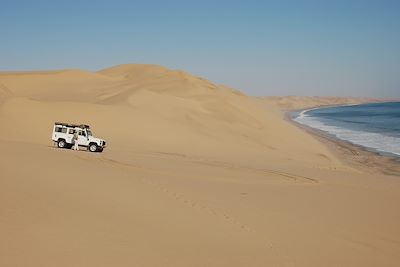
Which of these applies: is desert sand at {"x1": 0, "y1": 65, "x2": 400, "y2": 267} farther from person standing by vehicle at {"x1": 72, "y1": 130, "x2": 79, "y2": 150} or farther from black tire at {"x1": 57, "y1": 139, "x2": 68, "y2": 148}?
black tire at {"x1": 57, "y1": 139, "x2": 68, "y2": 148}

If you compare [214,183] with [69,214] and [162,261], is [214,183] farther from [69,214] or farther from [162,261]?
[162,261]

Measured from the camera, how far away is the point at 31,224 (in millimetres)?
7512

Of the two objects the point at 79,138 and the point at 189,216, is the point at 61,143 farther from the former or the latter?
the point at 189,216

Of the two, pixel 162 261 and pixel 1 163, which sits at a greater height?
pixel 1 163

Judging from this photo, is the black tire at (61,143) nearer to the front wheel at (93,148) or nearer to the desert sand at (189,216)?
the front wheel at (93,148)

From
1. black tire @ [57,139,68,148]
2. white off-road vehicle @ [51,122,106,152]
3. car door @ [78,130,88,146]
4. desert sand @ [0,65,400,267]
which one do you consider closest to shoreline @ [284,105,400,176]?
desert sand @ [0,65,400,267]

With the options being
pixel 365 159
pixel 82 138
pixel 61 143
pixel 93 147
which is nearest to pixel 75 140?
pixel 82 138

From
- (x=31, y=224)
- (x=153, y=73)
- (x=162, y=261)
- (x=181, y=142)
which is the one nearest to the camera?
(x=162, y=261)

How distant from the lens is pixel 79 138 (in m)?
24.1

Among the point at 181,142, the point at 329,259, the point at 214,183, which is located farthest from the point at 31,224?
the point at 181,142

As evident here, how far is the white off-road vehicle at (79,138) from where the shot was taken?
943 inches

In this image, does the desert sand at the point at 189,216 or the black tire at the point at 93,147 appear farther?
the black tire at the point at 93,147

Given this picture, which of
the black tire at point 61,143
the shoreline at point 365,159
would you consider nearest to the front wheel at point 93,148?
the black tire at point 61,143

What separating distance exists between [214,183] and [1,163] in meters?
6.27
